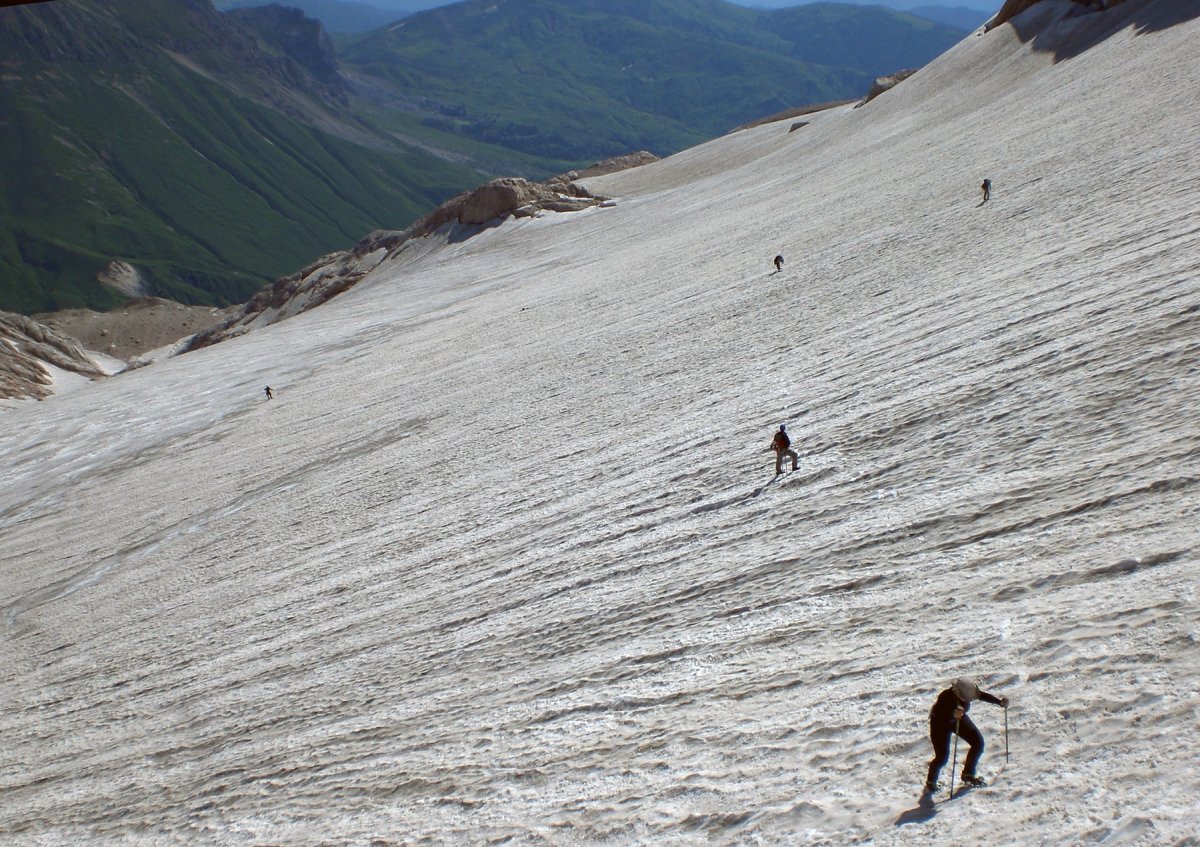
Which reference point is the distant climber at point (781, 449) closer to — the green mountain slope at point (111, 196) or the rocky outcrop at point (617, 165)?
the rocky outcrop at point (617, 165)

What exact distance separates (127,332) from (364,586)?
3460 inches

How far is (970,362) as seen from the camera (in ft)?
49.3

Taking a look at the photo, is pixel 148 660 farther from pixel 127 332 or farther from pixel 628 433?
pixel 127 332

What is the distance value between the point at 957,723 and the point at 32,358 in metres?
69.2

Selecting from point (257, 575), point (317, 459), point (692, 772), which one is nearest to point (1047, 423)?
point (692, 772)

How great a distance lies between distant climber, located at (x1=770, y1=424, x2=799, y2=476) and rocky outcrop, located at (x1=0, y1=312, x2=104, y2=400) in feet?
168

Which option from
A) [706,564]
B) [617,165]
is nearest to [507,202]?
[617,165]

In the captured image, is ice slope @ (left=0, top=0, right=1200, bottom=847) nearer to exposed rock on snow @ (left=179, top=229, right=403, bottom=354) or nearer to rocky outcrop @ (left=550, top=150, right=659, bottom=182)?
exposed rock on snow @ (left=179, top=229, right=403, bottom=354)

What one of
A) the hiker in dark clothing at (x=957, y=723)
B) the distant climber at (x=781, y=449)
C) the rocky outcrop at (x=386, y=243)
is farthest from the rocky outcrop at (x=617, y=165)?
the hiker in dark clothing at (x=957, y=723)

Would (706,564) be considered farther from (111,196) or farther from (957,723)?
(111,196)

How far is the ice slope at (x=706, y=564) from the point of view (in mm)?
8297

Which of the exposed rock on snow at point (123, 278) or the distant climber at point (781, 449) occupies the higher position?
the exposed rock on snow at point (123, 278)

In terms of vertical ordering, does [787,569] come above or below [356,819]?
above

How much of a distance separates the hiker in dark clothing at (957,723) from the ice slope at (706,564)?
33 cm
